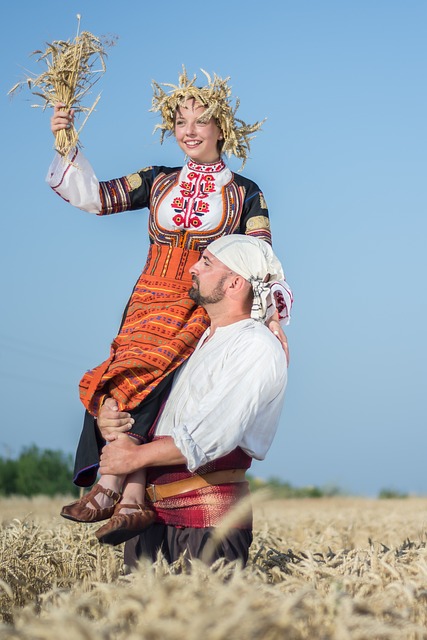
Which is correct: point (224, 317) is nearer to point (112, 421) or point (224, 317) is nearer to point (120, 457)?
point (112, 421)

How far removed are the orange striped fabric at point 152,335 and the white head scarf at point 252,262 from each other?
1.16 feet

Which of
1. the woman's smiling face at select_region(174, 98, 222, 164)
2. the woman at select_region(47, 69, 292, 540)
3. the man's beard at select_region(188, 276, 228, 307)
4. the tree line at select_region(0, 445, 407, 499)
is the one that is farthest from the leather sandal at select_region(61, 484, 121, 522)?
the tree line at select_region(0, 445, 407, 499)

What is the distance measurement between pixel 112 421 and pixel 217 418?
0.74 metres

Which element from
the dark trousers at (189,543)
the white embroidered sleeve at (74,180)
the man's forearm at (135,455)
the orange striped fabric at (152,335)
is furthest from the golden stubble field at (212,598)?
the white embroidered sleeve at (74,180)

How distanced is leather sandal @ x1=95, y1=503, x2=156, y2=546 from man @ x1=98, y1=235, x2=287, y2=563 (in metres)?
0.18

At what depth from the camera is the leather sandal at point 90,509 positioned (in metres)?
4.91

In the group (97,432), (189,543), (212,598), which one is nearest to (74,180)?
(97,432)

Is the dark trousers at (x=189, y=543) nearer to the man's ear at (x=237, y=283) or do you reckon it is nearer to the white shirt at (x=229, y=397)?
the white shirt at (x=229, y=397)

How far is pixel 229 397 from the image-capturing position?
4.67 metres

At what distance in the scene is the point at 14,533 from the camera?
637cm

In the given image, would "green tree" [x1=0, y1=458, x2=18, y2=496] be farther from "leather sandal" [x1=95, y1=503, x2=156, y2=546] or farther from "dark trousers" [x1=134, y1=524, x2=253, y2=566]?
"leather sandal" [x1=95, y1=503, x2=156, y2=546]

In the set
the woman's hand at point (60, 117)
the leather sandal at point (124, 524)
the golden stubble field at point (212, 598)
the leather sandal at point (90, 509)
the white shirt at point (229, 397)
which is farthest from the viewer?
the woman's hand at point (60, 117)

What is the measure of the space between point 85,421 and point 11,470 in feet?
56.3

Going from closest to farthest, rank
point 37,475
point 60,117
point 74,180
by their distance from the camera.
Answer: point 60,117, point 74,180, point 37,475
